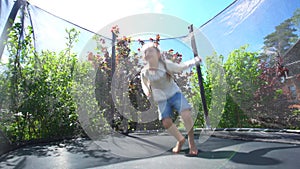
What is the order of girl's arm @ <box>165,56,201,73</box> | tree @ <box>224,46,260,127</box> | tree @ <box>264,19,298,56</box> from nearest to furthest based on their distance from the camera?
girl's arm @ <box>165,56,201,73</box> < tree @ <box>264,19,298,56</box> < tree @ <box>224,46,260,127</box>

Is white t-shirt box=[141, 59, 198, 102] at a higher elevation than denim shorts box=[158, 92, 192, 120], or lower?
higher

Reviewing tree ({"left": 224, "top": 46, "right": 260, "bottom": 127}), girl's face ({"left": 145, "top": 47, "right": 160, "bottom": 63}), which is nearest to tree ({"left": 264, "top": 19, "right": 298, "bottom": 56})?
tree ({"left": 224, "top": 46, "right": 260, "bottom": 127})

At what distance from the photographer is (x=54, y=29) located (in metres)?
2.63

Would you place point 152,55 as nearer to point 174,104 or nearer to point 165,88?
point 165,88

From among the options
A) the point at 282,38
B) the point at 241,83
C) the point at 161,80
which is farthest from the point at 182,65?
the point at 241,83

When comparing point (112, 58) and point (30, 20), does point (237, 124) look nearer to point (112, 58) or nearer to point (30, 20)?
point (112, 58)

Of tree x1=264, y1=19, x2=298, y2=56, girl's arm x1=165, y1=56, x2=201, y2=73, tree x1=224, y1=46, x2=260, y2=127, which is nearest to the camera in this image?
girl's arm x1=165, y1=56, x2=201, y2=73

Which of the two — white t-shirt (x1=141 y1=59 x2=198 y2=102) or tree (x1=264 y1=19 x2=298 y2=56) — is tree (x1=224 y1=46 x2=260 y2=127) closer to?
tree (x1=264 y1=19 x2=298 y2=56)

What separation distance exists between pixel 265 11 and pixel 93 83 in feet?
7.12

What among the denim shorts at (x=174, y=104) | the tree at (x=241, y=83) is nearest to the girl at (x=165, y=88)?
the denim shorts at (x=174, y=104)

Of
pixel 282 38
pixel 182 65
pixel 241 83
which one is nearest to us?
pixel 182 65

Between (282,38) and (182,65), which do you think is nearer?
(182,65)

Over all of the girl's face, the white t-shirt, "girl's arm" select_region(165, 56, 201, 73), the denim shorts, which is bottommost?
the denim shorts

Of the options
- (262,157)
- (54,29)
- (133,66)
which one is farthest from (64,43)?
(262,157)
